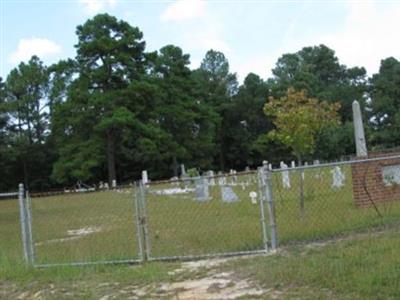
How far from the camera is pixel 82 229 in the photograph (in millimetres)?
15594

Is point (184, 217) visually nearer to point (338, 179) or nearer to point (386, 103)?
point (338, 179)

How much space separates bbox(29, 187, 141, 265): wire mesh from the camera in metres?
11.3

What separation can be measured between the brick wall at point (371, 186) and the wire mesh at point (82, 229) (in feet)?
16.1

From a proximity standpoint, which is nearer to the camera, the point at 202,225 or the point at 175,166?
the point at 202,225

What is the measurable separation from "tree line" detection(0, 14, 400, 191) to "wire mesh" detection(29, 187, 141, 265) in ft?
121

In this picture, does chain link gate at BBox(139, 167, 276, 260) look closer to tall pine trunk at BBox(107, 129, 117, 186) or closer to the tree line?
the tree line

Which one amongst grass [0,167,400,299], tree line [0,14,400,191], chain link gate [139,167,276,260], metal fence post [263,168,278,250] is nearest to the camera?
grass [0,167,400,299]

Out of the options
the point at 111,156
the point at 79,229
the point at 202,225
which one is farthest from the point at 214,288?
the point at 111,156

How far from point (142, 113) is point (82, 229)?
47.3m

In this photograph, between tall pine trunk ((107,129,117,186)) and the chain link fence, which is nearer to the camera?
the chain link fence

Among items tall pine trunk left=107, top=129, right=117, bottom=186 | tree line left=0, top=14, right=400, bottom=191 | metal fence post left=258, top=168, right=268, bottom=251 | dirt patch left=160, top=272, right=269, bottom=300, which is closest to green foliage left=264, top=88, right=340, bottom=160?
metal fence post left=258, top=168, right=268, bottom=251

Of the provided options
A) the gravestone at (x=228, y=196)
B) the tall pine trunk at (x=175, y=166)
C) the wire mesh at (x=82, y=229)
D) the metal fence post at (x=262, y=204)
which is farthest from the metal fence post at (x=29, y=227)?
the tall pine trunk at (x=175, y=166)

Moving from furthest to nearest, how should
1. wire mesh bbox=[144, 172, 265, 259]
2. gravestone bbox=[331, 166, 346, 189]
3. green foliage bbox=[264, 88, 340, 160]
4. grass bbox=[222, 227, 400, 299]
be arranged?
green foliage bbox=[264, 88, 340, 160] < gravestone bbox=[331, 166, 346, 189] < wire mesh bbox=[144, 172, 265, 259] < grass bbox=[222, 227, 400, 299]

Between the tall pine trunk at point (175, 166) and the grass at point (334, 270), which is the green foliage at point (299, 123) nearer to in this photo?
the grass at point (334, 270)
